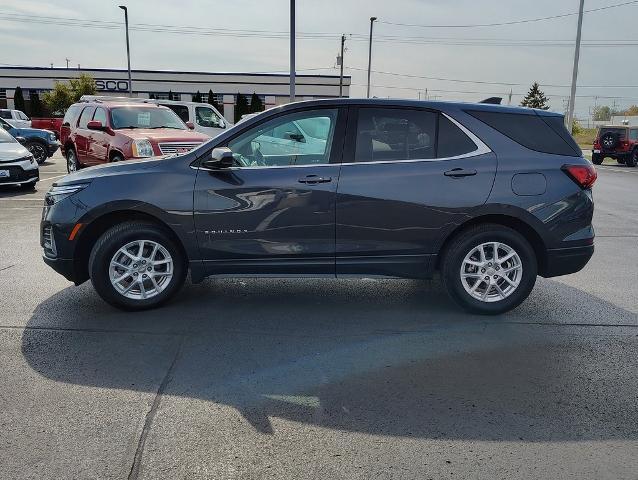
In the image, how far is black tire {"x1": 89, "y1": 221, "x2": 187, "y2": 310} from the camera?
5094 mm

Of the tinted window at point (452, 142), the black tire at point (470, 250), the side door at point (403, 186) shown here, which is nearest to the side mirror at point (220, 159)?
the side door at point (403, 186)

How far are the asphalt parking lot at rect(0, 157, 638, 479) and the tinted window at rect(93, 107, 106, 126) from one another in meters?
7.42

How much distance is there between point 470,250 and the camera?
5137 millimetres

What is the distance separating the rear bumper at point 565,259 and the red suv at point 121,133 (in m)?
7.48

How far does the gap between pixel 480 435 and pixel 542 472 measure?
15.8 inches

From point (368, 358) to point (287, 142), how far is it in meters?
2.06

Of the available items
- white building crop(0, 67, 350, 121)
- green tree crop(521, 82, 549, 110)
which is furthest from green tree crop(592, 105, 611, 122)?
white building crop(0, 67, 350, 121)

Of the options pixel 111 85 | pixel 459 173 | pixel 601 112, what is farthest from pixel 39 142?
pixel 601 112

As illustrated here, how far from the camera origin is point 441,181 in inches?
197

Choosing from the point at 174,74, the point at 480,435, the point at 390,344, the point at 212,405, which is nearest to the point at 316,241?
the point at 390,344

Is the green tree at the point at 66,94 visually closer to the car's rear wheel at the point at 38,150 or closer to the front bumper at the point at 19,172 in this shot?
the car's rear wheel at the point at 38,150

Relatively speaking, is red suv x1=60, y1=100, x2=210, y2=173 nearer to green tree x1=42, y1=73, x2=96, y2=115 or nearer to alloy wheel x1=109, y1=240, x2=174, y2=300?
alloy wheel x1=109, y1=240, x2=174, y2=300

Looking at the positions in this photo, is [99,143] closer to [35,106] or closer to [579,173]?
[579,173]

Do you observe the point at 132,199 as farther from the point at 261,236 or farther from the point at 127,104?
the point at 127,104
